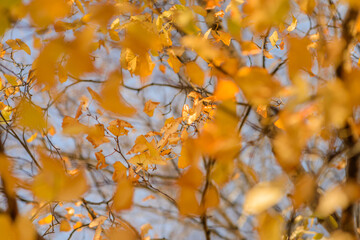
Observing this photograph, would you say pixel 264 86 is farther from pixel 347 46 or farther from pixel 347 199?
pixel 347 199

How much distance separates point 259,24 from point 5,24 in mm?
714

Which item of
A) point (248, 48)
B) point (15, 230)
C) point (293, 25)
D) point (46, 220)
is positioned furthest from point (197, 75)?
point (46, 220)

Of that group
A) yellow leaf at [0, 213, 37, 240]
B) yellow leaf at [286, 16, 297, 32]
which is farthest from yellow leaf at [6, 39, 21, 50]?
yellow leaf at [286, 16, 297, 32]

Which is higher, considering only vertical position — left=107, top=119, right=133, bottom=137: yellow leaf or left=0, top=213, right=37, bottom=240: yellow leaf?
left=107, top=119, right=133, bottom=137: yellow leaf

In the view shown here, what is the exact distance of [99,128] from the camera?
1.66 m

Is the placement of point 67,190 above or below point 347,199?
above

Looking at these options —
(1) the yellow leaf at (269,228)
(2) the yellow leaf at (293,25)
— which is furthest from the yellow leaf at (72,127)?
(2) the yellow leaf at (293,25)

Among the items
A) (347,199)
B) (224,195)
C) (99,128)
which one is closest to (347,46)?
(347,199)

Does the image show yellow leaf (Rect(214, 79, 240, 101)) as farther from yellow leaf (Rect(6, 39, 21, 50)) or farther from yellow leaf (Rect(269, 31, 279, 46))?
yellow leaf (Rect(6, 39, 21, 50))

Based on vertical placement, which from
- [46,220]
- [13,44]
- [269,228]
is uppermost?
[13,44]

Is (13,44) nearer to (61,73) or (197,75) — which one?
(61,73)

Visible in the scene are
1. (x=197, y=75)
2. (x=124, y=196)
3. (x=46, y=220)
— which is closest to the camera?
(x=124, y=196)

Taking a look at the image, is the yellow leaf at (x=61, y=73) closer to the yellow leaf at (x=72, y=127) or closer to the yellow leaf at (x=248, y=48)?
the yellow leaf at (x=72, y=127)

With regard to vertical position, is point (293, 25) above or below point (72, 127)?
above
